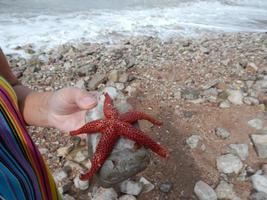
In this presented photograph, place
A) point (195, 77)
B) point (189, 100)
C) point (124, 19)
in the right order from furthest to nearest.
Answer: point (124, 19)
point (195, 77)
point (189, 100)

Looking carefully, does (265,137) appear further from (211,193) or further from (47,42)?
(47,42)

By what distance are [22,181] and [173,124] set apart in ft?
10.5

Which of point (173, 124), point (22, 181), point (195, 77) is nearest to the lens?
point (22, 181)

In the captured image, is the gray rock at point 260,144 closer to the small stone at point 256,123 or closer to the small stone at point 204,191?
the small stone at point 256,123

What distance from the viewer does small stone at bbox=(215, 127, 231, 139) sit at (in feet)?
14.6

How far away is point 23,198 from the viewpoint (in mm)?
1619

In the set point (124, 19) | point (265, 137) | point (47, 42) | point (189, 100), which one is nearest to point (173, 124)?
point (189, 100)

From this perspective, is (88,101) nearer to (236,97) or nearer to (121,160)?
(121,160)

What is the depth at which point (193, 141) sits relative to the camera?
14.3 ft

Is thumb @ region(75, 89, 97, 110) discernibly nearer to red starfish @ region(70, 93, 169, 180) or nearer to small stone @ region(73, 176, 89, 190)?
red starfish @ region(70, 93, 169, 180)

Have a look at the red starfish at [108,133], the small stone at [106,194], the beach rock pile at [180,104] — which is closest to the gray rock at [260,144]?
the beach rock pile at [180,104]

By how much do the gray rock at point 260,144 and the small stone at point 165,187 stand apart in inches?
44.6

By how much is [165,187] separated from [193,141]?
31.8 inches

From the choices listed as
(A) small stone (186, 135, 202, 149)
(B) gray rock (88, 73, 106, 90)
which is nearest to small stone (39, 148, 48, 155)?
(B) gray rock (88, 73, 106, 90)
